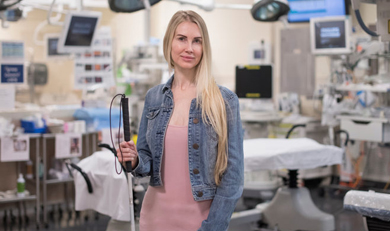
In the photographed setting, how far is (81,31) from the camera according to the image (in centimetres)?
604

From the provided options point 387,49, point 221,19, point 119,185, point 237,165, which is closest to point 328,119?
point 387,49

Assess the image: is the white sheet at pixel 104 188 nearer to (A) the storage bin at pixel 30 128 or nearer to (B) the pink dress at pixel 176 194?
(A) the storage bin at pixel 30 128

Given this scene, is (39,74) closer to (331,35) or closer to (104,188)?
(331,35)

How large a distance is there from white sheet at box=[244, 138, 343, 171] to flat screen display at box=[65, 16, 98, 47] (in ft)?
7.73

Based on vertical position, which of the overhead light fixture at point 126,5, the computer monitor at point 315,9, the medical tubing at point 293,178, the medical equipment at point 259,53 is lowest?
the medical tubing at point 293,178

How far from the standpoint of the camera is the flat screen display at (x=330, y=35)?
6.78 meters

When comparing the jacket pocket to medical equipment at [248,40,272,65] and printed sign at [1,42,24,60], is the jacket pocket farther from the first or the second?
medical equipment at [248,40,272,65]

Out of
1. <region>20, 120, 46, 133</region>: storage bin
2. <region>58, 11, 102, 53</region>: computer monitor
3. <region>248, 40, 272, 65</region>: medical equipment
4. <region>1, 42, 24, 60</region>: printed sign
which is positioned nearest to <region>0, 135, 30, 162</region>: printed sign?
<region>20, 120, 46, 133</region>: storage bin

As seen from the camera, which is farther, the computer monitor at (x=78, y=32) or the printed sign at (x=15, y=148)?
the computer monitor at (x=78, y=32)

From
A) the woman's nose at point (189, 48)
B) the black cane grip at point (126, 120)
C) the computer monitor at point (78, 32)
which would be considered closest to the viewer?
the black cane grip at point (126, 120)

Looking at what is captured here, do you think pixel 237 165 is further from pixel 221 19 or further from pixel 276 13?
pixel 221 19

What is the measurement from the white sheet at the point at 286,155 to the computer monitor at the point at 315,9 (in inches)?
132

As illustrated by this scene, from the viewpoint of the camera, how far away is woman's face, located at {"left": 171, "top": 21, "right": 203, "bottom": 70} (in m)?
2.05

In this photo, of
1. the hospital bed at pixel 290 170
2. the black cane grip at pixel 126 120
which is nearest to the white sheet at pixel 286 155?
the hospital bed at pixel 290 170
